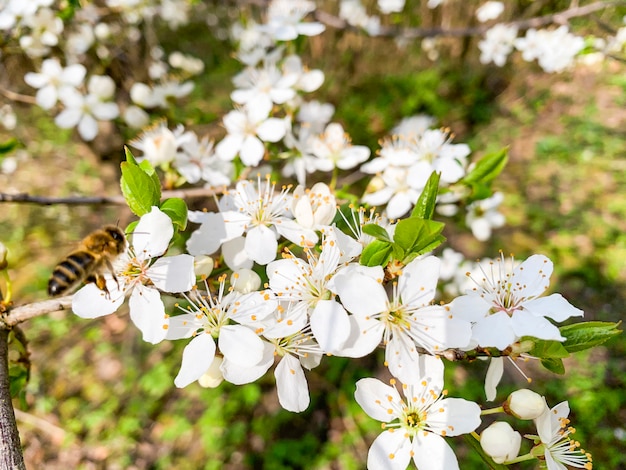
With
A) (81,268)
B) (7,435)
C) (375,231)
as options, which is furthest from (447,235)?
(7,435)

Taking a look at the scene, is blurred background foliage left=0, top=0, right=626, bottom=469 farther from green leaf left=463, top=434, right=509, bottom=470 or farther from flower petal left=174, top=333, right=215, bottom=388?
green leaf left=463, top=434, right=509, bottom=470

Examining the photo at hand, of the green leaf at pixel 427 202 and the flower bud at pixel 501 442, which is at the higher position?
the green leaf at pixel 427 202

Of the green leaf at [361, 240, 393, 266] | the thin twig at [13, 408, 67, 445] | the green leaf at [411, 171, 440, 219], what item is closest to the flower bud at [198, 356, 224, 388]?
the green leaf at [361, 240, 393, 266]

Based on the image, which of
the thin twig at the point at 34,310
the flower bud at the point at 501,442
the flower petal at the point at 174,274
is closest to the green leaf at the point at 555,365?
the flower bud at the point at 501,442

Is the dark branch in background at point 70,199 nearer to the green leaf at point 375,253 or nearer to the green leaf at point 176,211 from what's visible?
the green leaf at point 176,211

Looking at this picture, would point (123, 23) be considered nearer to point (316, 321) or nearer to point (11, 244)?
point (11, 244)

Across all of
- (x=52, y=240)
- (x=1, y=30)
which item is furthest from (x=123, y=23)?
(x=52, y=240)
